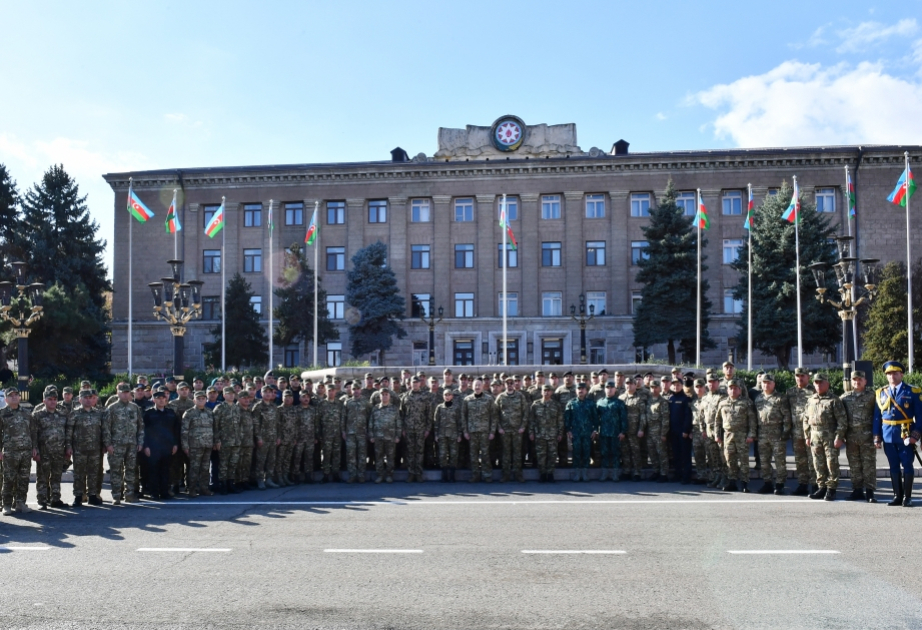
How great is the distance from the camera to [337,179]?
2061 inches

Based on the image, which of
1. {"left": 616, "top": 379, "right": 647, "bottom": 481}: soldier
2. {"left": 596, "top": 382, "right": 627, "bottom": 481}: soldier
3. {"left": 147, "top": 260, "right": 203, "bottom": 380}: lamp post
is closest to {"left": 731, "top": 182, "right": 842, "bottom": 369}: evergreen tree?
{"left": 616, "top": 379, "right": 647, "bottom": 481}: soldier

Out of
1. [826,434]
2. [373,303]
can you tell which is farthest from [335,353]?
[826,434]

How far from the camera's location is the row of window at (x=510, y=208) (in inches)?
1971

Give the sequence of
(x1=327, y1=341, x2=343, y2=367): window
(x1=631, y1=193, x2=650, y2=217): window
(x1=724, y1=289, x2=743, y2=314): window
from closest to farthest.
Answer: (x1=724, y1=289, x2=743, y2=314): window, (x1=327, y1=341, x2=343, y2=367): window, (x1=631, y1=193, x2=650, y2=217): window

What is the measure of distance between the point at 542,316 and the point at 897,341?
2114 cm

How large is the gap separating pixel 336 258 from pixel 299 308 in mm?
7761

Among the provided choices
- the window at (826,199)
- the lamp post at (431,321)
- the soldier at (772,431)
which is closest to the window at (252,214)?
the lamp post at (431,321)

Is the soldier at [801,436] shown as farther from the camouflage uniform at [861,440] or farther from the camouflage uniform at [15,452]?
the camouflage uniform at [15,452]

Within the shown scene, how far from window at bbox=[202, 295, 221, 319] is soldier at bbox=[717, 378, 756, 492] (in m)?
43.4

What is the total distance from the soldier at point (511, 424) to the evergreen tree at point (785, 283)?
2709cm

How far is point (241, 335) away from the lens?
45.3 metres

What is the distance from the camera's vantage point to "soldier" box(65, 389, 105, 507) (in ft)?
41.2

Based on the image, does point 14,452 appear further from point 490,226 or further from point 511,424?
point 490,226

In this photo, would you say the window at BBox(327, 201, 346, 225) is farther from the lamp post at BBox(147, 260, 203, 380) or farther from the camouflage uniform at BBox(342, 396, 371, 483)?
the camouflage uniform at BBox(342, 396, 371, 483)
